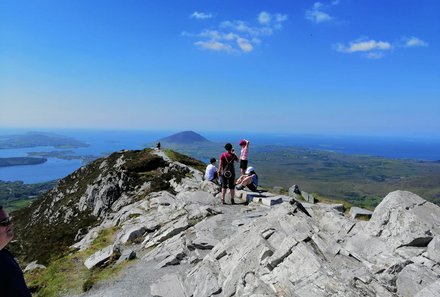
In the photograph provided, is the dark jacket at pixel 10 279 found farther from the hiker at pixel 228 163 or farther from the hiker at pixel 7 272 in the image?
the hiker at pixel 228 163

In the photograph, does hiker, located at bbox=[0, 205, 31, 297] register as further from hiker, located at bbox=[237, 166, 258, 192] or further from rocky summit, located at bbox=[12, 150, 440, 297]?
hiker, located at bbox=[237, 166, 258, 192]

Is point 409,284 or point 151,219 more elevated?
point 409,284

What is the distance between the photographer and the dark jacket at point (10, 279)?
16.9 feet

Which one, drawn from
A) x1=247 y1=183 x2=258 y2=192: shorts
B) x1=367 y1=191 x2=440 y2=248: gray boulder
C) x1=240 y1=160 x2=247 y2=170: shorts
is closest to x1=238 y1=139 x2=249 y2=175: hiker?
x1=240 y1=160 x2=247 y2=170: shorts

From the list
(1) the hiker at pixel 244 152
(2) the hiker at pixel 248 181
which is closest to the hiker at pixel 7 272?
(1) the hiker at pixel 244 152

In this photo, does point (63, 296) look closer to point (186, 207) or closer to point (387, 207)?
point (186, 207)

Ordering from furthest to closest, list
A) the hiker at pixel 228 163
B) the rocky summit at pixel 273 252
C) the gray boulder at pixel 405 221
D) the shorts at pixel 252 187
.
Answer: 1. the shorts at pixel 252 187
2. the hiker at pixel 228 163
3. the gray boulder at pixel 405 221
4. the rocky summit at pixel 273 252

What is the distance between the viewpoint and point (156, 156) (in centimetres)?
4662

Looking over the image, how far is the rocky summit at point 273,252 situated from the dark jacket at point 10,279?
25.2ft

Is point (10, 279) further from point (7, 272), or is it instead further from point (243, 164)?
point (243, 164)

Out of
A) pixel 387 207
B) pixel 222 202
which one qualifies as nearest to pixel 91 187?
pixel 222 202

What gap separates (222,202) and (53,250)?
650 inches

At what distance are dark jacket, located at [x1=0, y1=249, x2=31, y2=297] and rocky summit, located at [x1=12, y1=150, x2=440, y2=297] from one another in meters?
7.68

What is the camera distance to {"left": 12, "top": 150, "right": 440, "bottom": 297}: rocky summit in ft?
35.9
